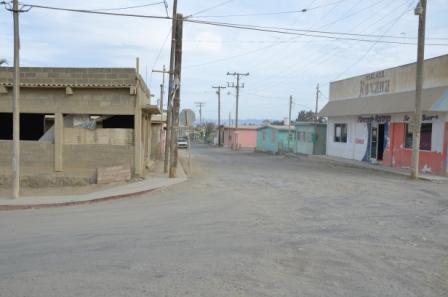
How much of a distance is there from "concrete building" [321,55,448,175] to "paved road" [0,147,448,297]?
366 inches

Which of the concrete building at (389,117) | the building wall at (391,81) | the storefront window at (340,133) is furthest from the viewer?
the storefront window at (340,133)

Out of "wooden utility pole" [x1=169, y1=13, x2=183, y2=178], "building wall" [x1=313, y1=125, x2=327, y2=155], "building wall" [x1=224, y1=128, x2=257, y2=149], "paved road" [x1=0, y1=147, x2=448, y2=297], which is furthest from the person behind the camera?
"building wall" [x1=224, y1=128, x2=257, y2=149]

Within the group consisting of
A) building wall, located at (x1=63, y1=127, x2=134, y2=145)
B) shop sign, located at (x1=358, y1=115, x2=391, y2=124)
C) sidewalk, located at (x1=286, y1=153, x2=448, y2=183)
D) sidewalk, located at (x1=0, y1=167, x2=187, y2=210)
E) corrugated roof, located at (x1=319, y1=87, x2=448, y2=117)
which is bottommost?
sidewalk, located at (x1=0, y1=167, x2=187, y2=210)

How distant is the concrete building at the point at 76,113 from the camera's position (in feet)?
59.5

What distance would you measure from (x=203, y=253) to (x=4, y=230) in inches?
188

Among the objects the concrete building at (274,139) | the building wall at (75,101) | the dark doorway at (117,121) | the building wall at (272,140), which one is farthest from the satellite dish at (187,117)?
the building wall at (272,140)

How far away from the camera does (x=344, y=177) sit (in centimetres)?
2131

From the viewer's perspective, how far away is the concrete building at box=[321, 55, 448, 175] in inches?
907

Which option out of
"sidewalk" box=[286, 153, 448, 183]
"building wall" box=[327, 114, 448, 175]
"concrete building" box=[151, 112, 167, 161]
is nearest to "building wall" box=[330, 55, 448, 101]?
"building wall" box=[327, 114, 448, 175]

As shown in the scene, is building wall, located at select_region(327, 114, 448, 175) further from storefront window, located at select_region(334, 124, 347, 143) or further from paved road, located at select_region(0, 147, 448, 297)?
A: paved road, located at select_region(0, 147, 448, 297)

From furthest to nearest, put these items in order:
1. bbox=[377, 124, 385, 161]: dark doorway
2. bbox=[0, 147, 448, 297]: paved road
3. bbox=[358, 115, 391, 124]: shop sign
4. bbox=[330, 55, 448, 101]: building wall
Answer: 1. bbox=[377, 124, 385, 161]: dark doorway
2. bbox=[358, 115, 391, 124]: shop sign
3. bbox=[330, 55, 448, 101]: building wall
4. bbox=[0, 147, 448, 297]: paved road

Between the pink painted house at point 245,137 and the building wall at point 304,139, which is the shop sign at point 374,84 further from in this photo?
the pink painted house at point 245,137

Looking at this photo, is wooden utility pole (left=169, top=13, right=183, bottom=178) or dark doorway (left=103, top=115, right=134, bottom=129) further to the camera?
dark doorway (left=103, top=115, right=134, bottom=129)

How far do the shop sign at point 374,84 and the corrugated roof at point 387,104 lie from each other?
421 millimetres
